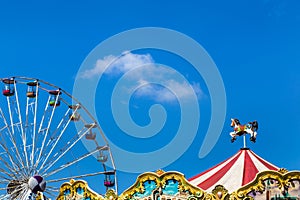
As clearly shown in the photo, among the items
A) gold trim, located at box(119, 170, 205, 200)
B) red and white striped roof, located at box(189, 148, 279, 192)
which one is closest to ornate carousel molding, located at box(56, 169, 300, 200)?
gold trim, located at box(119, 170, 205, 200)

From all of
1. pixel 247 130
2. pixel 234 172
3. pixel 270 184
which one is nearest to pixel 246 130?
pixel 247 130

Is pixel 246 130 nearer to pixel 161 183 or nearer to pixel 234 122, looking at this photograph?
pixel 234 122

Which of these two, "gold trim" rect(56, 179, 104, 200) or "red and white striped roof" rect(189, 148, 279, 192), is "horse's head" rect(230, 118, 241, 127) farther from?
"gold trim" rect(56, 179, 104, 200)

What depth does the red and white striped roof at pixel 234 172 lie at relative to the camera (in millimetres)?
10516

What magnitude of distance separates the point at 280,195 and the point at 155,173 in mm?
2354

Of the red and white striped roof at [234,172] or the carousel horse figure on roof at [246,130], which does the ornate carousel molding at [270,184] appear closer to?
the red and white striped roof at [234,172]

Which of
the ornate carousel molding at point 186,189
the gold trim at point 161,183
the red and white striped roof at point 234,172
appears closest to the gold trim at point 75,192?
the ornate carousel molding at point 186,189

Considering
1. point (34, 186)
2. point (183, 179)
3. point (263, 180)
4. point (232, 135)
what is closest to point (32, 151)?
point (34, 186)

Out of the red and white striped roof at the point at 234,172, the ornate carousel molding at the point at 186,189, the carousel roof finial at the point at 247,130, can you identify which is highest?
the carousel roof finial at the point at 247,130

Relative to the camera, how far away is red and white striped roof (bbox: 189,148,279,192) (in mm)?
10516

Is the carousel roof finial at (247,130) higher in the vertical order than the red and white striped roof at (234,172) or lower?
higher

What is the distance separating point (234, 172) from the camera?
1087 cm

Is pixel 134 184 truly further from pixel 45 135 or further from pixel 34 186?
pixel 45 135

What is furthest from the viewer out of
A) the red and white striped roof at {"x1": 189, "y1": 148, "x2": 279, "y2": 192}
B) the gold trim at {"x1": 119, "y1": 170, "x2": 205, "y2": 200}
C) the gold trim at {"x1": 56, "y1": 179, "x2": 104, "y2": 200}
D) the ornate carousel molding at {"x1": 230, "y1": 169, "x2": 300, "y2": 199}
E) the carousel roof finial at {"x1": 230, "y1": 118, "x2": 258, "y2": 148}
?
the carousel roof finial at {"x1": 230, "y1": 118, "x2": 258, "y2": 148}
